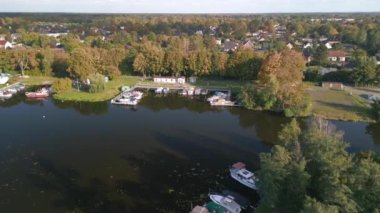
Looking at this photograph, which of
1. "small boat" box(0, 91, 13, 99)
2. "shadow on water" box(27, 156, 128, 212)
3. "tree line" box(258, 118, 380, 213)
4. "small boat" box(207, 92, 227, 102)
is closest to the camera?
"tree line" box(258, 118, 380, 213)

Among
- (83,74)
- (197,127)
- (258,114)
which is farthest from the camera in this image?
(83,74)

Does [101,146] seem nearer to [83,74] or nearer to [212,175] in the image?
[212,175]

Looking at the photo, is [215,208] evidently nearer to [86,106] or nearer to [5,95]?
[86,106]

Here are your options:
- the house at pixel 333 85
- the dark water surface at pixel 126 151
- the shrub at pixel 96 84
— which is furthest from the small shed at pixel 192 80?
the house at pixel 333 85

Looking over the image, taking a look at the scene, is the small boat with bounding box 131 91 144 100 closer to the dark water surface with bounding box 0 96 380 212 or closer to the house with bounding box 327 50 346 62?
the dark water surface with bounding box 0 96 380 212

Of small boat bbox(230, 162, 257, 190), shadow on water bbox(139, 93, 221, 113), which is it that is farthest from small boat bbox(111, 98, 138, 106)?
small boat bbox(230, 162, 257, 190)

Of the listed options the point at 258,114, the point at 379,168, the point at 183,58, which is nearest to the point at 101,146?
the point at 258,114
